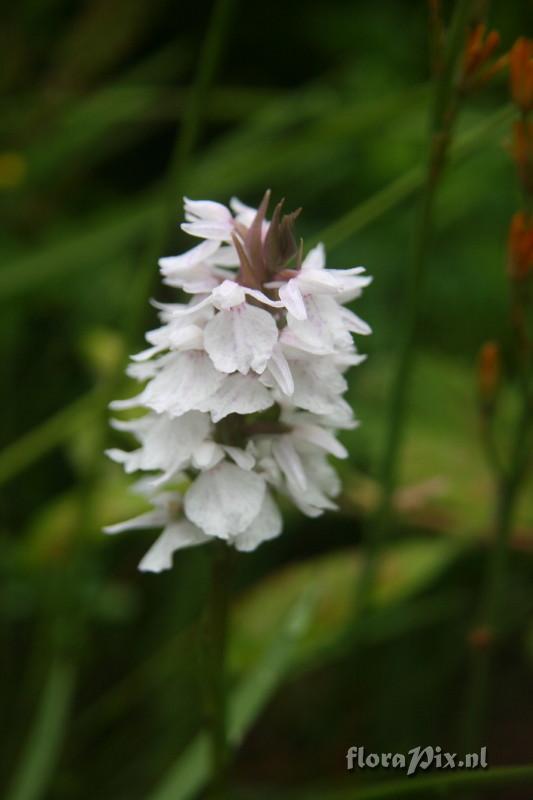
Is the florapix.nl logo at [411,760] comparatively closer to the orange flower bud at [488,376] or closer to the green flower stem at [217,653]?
the green flower stem at [217,653]

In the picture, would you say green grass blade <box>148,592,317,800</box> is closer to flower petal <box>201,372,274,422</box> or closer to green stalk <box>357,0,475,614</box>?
green stalk <box>357,0,475,614</box>

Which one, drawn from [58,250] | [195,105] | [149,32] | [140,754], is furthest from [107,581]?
[149,32]

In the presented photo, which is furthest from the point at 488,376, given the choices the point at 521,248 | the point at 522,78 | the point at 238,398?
the point at 238,398

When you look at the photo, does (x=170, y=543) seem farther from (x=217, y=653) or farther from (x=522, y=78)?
(x=522, y=78)

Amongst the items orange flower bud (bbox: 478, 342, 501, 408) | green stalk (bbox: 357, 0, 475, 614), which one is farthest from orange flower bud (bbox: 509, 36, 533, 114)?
orange flower bud (bbox: 478, 342, 501, 408)

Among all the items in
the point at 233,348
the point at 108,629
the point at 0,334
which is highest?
the point at 0,334

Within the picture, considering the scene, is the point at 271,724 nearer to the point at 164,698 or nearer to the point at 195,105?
the point at 164,698
